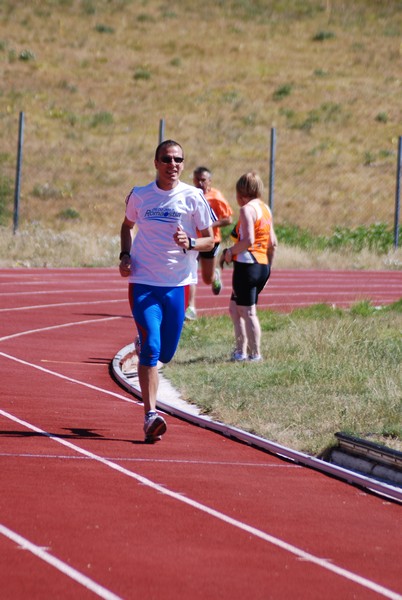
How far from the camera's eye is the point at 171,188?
31.4 ft

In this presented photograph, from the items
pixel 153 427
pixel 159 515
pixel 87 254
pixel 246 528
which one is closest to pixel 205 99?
pixel 87 254

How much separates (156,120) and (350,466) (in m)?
38.3

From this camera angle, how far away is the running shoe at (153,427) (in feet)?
30.2

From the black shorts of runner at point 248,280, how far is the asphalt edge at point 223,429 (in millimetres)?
1160

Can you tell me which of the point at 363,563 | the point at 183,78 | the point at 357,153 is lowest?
Result: the point at 363,563

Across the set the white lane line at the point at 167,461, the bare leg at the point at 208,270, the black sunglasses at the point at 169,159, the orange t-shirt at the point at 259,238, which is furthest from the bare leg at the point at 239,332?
the white lane line at the point at 167,461

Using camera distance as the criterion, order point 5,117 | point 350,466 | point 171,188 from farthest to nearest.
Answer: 1. point 5,117
2. point 171,188
3. point 350,466

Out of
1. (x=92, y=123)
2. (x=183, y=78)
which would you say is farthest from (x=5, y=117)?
(x=183, y=78)

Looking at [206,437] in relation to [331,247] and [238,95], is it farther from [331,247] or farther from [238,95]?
[238,95]

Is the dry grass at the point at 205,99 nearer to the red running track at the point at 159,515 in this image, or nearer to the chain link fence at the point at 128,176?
the chain link fence at the point at 128,176

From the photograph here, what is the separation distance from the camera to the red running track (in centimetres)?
574

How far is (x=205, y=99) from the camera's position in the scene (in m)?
49.5

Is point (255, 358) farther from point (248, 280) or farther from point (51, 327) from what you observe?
point (51, 327)

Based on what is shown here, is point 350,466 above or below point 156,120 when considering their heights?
below
